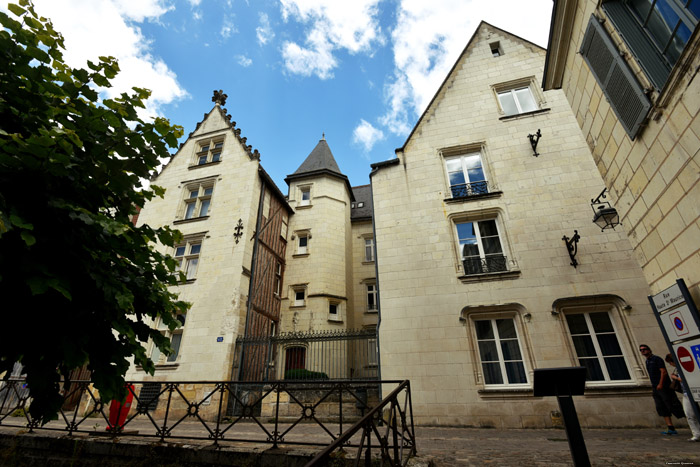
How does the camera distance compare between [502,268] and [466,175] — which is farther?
[466,175]

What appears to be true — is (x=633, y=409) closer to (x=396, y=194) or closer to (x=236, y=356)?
(x=396, y=194)

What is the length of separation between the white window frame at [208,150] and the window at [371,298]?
35.0 feet

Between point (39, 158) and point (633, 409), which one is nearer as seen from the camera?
point (39, 158)

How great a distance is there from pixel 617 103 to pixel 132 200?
268 inches

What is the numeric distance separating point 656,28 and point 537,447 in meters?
6.38

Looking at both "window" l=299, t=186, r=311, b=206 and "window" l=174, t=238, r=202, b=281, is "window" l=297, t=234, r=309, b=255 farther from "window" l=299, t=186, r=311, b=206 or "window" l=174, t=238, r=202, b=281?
"window" l=174, t=238, r=202, b=281

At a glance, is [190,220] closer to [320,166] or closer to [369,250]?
[320,166]

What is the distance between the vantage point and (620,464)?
4203 mm

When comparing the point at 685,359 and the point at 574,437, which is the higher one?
the point at 685,359

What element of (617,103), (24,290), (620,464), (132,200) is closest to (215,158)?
(132,200)

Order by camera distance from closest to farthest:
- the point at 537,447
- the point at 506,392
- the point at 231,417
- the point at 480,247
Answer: the point at 537,447 → the point at 506,392 → the point at 231,417 → the point at 480,247

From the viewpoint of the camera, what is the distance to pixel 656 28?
4234 millimetres

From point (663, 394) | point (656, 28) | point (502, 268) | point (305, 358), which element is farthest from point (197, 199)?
point (663, 394)

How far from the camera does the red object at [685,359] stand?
3.97 metres
